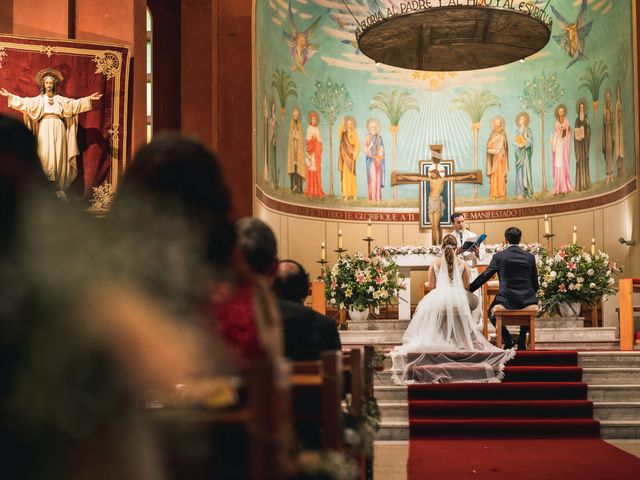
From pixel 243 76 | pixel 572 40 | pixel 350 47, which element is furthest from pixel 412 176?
pixel 243 76

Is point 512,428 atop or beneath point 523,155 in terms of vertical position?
beneath

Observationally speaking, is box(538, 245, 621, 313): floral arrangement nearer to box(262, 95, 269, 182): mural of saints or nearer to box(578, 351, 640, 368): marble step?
box(578, 351, 640, 368): marble step

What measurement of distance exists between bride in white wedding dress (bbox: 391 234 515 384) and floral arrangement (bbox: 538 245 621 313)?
2852 millimetres

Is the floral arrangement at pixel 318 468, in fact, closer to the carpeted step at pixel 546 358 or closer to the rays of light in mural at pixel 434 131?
the carpeted step at pixel 546 358

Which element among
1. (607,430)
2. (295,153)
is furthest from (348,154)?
(607,430)

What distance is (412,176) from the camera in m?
18.9

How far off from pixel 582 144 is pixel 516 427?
1052cm

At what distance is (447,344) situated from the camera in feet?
34.2

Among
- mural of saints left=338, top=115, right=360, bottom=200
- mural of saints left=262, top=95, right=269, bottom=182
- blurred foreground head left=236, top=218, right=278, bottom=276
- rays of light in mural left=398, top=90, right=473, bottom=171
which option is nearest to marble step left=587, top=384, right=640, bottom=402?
blurred foreground head left=236, top=218, right=278, bottom=276

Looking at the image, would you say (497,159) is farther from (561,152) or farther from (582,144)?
(582,144)

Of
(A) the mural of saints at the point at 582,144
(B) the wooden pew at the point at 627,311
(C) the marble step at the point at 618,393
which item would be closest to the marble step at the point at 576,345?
(B) the wooden pew at the point at 627,311

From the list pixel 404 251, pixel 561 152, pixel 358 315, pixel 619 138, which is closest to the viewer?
pixel 358 315

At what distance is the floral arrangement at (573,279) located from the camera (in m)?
13.3

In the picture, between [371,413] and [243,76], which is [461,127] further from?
[371,413]
